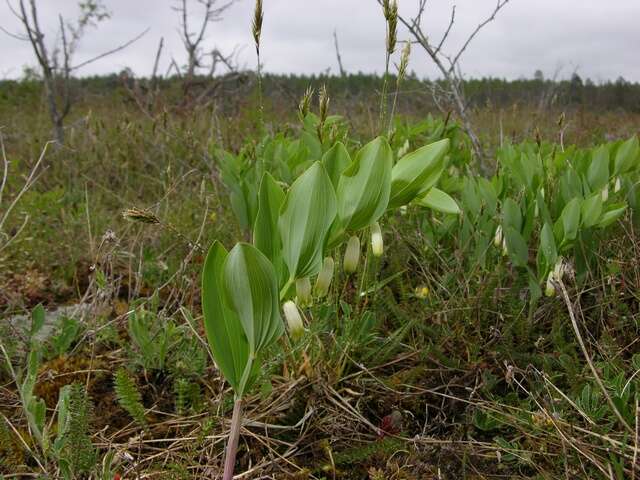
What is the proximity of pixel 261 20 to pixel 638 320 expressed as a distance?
140 centimetres

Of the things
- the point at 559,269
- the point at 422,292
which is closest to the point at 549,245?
the point at 559,269

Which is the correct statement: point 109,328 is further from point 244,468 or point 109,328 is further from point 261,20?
point 261,20

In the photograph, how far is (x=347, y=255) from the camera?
3.82 ft

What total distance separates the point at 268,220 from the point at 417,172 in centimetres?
33

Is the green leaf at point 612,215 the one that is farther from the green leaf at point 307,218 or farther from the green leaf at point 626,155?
the green leaf at point 307,218

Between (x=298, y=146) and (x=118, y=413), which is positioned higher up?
(x=298, y=146)

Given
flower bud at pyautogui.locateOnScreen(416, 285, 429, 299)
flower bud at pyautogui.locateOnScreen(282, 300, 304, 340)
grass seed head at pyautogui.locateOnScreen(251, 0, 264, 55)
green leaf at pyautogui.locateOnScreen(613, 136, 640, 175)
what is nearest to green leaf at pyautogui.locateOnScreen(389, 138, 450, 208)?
flower bud at pyautogui.locateOnScreen(282, 300, 304, 340)

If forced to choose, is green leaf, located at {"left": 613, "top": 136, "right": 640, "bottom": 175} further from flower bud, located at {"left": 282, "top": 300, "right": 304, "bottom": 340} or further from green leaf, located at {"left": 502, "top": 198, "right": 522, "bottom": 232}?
flower bud, located at {"left": 282, "top": 300, "right": 304, "bottom": 340}

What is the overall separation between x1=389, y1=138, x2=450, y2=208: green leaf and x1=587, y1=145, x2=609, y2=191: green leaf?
1.22m

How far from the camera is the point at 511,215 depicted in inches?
68.5

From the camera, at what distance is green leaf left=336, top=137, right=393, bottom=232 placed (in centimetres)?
103

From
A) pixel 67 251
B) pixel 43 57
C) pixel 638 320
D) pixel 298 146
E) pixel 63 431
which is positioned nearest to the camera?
pixel 63 431

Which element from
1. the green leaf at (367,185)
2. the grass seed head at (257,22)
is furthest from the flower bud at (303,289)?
the grass seed head at (257,22)

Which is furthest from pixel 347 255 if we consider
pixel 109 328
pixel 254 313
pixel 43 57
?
pixel 43 57
